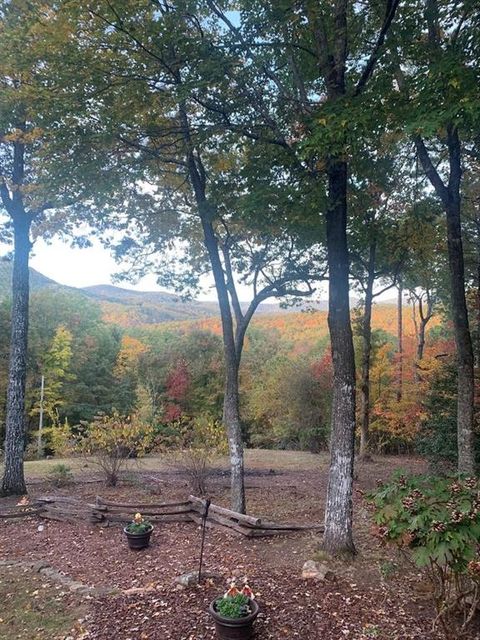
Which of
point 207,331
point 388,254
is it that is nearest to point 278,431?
point 207,331

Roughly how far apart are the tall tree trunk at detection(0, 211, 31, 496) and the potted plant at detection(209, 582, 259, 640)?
603 cm

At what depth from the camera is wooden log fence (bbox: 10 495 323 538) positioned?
17.2 feet

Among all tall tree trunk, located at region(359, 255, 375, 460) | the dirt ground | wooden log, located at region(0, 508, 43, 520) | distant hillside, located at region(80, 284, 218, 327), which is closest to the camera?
the dirt ground

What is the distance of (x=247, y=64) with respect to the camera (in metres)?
4.91

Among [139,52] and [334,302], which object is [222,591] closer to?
[334,302]

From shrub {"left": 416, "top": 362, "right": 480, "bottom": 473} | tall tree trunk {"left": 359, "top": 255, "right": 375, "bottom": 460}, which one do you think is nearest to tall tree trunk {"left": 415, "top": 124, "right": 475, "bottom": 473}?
shrub {"left": 416, "top": 362, "right": 480, "bottom": 473}

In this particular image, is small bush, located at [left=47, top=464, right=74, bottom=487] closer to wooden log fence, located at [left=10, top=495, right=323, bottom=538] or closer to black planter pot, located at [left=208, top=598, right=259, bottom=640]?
wooden log fence, located at [left=10, top=495, right=323, bottom=538]

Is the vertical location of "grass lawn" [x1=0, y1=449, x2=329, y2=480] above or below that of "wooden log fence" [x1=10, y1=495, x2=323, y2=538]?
below

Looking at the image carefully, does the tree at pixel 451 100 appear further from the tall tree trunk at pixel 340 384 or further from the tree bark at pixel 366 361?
the tree bark at pixel 366 361

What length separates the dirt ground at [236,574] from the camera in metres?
3.03

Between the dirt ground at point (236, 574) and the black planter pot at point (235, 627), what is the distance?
18 cm

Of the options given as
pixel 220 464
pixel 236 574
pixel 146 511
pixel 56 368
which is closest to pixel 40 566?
pixel 146 511

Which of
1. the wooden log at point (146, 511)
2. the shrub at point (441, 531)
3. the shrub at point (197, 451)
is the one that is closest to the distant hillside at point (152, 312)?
the shrub at point (197, 451)

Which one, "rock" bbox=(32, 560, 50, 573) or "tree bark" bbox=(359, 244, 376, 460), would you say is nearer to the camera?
"rock" bbox=(32, 560, 50, 573)
